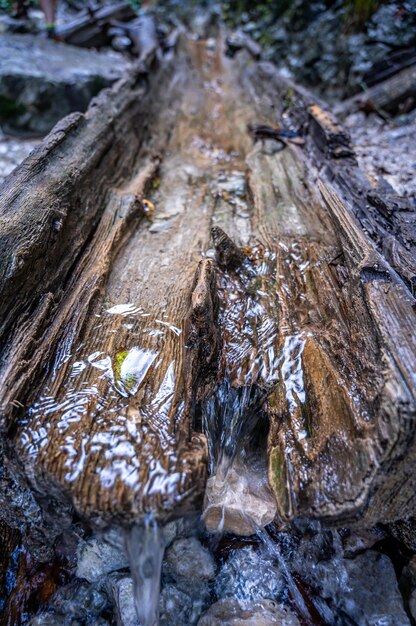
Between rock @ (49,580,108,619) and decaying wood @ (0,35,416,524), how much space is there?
0.98m

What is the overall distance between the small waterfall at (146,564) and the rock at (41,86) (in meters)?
5.77

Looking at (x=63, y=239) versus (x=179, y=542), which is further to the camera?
(x=63, y=239)

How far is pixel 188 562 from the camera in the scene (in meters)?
2.35

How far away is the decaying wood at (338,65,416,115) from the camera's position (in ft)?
18.5

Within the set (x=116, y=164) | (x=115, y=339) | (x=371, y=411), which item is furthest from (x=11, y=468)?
(x=116, y=164)

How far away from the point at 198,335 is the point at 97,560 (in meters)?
1.53

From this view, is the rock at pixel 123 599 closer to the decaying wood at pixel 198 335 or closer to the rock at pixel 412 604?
the decaying wood at pixel 198 335

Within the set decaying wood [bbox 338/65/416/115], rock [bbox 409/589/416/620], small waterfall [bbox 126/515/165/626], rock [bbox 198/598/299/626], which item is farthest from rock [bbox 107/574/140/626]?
decaying wood [bbox 338/65/416/115]

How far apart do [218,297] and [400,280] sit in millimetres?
1232

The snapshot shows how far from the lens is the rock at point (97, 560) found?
2.36 metres

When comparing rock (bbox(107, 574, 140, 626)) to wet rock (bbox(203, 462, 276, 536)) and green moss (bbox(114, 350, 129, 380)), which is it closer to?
wet rock (bbox(203, 462, 276, 536))

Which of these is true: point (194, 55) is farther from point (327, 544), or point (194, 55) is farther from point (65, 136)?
point (327, 544)

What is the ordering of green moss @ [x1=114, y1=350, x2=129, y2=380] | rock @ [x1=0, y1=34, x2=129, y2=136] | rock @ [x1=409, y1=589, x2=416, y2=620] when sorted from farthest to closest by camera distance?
rock @ [x1=0, y1=34, x2=129, y2=136]
green moss @ [x1=114, y1=350, x2=129, y2=380]
rock @ [x1=409, y1=589, x2=416, y2=620]

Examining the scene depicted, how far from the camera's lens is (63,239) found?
2.91m
